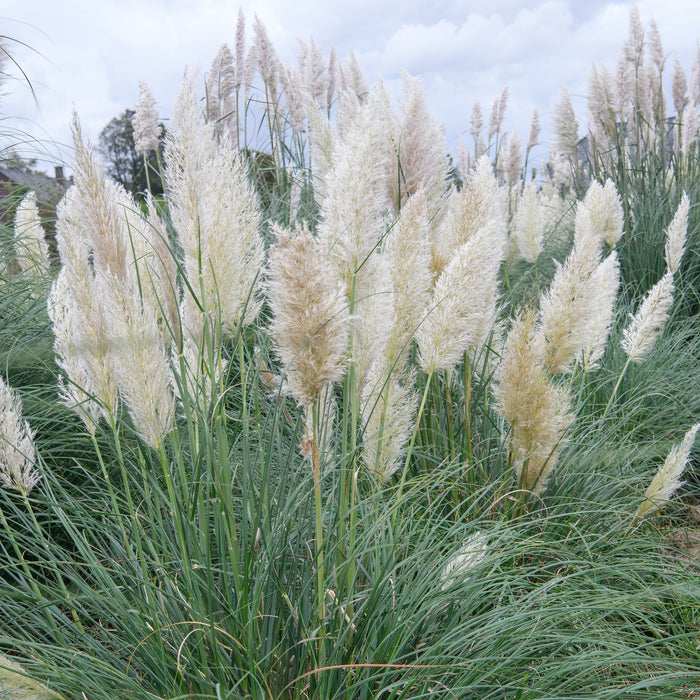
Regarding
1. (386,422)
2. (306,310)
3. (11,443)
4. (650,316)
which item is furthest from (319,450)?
(650,316)

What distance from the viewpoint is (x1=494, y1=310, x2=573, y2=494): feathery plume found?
2307mm

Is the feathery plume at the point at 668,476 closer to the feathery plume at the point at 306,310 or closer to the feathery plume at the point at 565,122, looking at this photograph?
the feathery plume at the point at 306,310

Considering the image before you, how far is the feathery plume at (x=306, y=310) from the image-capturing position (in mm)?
1462

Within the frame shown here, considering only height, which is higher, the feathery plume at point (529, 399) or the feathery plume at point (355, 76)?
the feathery plume at point (355, 76)

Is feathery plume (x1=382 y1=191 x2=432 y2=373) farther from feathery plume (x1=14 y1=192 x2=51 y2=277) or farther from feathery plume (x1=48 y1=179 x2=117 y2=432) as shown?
feathery plume (x1=14 y1=192 x2=51 y2=277)

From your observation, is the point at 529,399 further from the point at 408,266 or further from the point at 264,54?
the point at 264,54

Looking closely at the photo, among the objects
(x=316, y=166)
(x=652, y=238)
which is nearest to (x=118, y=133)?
(x=652, y=238)

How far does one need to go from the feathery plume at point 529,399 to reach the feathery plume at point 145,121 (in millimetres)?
2034

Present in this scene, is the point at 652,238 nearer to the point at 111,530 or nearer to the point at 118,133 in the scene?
the point at 111,530

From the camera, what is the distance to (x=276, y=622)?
74.4 inches

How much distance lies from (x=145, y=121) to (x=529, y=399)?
7.57ft

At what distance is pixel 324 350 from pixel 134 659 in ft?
3.53

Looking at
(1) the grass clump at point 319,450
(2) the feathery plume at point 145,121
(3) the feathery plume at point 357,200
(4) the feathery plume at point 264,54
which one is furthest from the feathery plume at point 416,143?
(4) the feathery plume at point 264,54

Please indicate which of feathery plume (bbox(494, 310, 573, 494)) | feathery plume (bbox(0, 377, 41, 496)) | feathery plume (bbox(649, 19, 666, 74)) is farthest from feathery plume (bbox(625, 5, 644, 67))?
feathery plume (bbox(0, 377, 41, 496))
